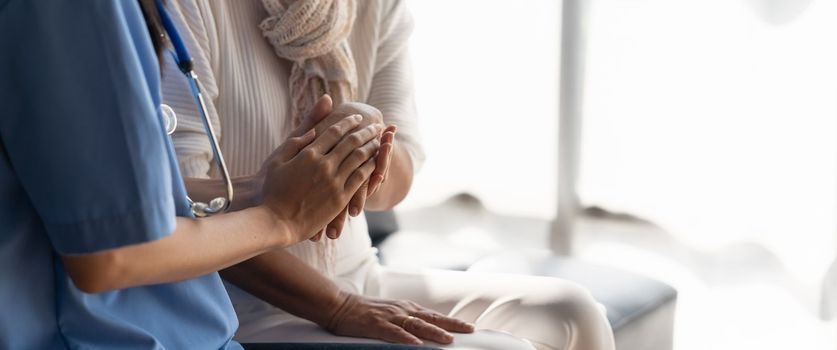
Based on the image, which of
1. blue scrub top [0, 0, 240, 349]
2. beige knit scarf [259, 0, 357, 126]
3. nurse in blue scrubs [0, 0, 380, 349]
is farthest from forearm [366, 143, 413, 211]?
blue scrub top [0, 0, 240, 349]

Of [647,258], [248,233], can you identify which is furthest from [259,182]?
[647,258]

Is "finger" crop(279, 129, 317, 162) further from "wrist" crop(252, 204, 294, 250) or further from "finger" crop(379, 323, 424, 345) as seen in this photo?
"finger" crop(379, 323, 424, 345)

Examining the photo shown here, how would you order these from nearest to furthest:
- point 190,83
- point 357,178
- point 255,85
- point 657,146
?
point 190,83, point 357,178, point 255,85, point 657,146

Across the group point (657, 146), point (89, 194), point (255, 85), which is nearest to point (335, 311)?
point (255, 85)

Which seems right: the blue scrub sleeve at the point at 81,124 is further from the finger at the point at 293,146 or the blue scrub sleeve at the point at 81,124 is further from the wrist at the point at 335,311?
the wrist at the point at 335,311

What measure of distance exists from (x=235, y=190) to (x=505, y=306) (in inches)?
22.3

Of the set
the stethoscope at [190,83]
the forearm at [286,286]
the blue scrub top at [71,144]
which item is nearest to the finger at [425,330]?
the forearm at [286,286]

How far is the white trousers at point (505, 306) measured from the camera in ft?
4.84

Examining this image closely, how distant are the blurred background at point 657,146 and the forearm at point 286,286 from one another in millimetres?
641

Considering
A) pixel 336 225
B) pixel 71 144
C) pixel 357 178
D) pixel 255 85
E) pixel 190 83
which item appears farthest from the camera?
pixel 255 85

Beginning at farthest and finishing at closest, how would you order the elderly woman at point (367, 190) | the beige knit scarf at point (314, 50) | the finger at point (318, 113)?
the beige knit scarf at point (314, 50), the elderly woman at point (367, 190), the finger at point (318, 113)

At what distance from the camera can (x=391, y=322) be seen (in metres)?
1.37

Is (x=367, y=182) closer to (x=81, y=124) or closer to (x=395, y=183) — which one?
(x=395, y=183)

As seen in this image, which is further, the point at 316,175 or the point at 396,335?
the point at 396,335
